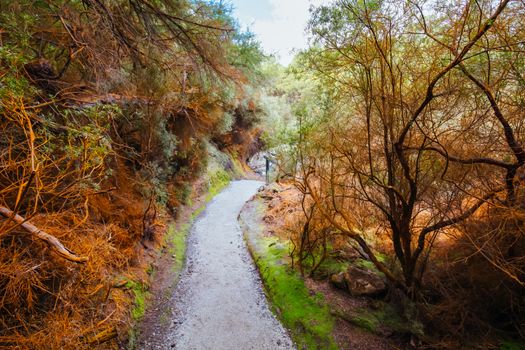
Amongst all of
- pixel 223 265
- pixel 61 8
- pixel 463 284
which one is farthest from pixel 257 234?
pixel 61 8

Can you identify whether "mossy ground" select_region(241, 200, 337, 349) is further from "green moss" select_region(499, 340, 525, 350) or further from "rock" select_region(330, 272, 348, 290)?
"green moss" select_region(499, 340, 525, 350)

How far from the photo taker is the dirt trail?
515cm

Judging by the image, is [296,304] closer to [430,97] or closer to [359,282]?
[359,282]

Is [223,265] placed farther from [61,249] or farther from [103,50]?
[103,50]

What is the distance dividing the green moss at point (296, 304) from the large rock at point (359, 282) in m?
0.73

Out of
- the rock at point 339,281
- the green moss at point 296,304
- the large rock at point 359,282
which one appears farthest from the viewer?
the rock at point 339,281

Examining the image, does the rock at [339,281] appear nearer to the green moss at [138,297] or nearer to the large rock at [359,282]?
the large rock at [359,282]

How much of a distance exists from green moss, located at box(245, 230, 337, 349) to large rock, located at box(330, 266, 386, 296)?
2.40 feet

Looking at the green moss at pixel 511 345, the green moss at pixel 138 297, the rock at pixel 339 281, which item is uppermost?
the green moss at pixel 511 345

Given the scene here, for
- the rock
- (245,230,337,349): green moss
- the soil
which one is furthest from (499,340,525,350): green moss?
the rock

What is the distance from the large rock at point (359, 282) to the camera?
19.8ft

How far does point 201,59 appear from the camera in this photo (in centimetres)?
511

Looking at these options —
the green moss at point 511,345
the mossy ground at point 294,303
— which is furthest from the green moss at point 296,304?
the green moss at point 511,345

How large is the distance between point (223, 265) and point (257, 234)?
2.42m
